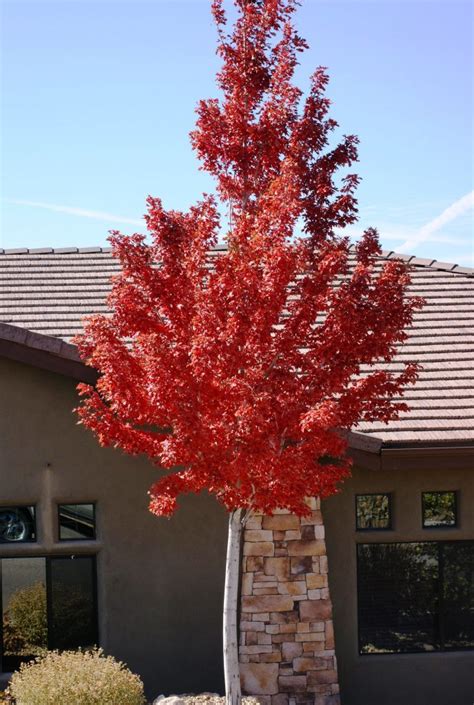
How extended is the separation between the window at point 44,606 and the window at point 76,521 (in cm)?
27

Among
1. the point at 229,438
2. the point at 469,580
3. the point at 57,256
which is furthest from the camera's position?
the point at 57,256

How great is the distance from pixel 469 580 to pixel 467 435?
77.4 inches

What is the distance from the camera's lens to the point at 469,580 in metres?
13.0

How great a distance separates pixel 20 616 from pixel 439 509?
17.6 feet

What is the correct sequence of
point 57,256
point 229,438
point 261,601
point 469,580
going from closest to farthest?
point 229,438 < point 261,601 < point 469,580 < point 57,256

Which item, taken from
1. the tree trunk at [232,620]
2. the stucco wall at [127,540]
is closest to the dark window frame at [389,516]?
the stucco wall at [127,540]

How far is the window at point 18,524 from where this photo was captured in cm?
1262

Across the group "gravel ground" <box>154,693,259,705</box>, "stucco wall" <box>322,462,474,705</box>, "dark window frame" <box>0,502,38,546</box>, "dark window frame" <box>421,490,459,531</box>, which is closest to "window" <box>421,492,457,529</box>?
"dark window frame" <box>421,490,459,531</box>

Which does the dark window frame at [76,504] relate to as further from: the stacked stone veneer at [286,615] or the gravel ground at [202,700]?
the gravel ground at [202,700]

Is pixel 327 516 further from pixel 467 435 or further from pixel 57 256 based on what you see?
pixel 57 256

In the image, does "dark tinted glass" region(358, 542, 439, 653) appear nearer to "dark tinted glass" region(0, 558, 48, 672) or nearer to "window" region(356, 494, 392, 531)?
"window" region(356, 494, 392, 531)

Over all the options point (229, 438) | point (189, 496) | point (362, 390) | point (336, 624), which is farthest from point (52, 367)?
point (336, 624)

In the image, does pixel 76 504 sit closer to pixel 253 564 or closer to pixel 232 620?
pixel 253 564

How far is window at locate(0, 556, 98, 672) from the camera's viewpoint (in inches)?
491
